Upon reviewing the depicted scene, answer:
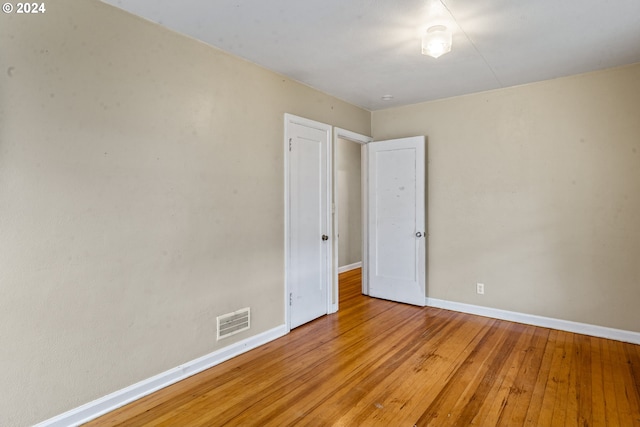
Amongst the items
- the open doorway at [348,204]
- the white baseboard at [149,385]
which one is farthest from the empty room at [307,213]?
the open doorway at [348,204]

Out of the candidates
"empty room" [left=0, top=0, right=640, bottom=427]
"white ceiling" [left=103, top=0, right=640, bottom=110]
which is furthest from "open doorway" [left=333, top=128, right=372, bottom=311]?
"white ceiling" [left=103, top=0, right=640, bottom=110]

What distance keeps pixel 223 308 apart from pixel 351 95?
2808 millimetres

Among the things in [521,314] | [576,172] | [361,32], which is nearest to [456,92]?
[576,172]

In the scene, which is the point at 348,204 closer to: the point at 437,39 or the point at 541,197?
the point at 541,197

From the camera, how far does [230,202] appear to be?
2.89 meters

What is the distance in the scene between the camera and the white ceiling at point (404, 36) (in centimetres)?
219

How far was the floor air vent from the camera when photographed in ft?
9.26

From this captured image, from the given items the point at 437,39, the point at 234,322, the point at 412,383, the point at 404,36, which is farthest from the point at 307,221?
the point at 437,39

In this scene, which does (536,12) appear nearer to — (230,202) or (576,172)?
(576,172)

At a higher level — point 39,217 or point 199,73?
point 199,73

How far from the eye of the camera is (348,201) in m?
6.64

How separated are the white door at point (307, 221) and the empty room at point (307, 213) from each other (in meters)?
0.03

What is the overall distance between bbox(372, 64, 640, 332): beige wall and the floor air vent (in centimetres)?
250

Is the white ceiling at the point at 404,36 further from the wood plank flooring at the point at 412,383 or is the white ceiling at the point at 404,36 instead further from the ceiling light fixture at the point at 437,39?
the wood plank flooring at the point at 412,383
